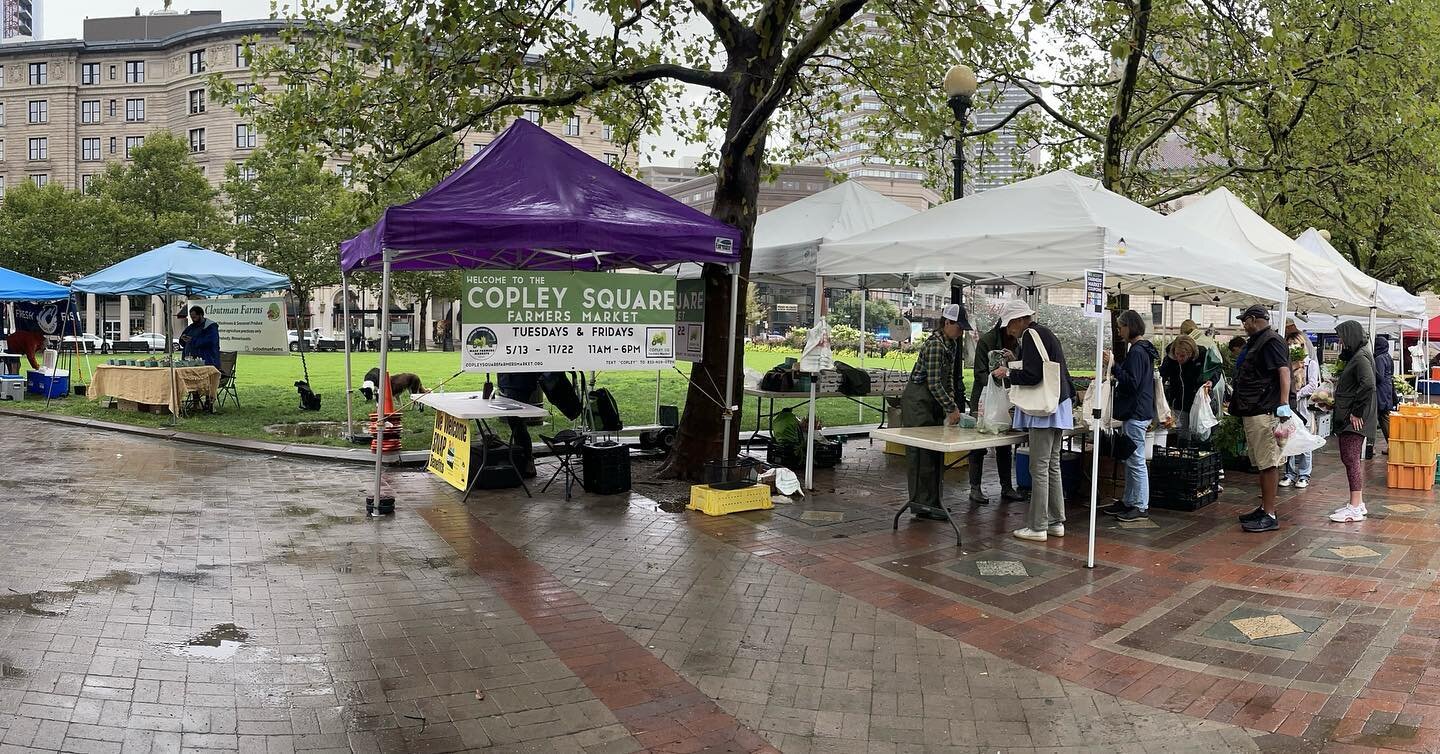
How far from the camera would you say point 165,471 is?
9672 mm

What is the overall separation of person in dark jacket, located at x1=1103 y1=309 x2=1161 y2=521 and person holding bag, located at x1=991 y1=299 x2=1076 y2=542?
1.03m

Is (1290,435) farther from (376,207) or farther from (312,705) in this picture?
(376,207)

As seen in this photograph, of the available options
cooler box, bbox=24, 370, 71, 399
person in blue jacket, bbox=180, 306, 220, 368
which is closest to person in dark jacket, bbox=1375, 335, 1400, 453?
person in blue jacket, bbox=180, 306, 220, 368

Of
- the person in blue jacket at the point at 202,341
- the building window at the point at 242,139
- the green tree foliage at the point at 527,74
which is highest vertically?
the building window at the point at 242,139

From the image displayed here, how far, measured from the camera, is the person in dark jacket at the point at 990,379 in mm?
7430

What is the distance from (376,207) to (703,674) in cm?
861

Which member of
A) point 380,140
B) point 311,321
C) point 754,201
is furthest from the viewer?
point 311,321

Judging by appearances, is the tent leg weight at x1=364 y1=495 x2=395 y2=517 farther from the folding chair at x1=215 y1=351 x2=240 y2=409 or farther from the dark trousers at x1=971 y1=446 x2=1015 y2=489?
the folding chair at x1=215 y1=351 x2=240 y2=409

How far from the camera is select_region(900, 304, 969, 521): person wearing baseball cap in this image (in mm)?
7609

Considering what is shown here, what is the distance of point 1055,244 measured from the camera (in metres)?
6.91

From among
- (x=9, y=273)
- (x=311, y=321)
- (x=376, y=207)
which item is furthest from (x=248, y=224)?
(x=376, y=207)

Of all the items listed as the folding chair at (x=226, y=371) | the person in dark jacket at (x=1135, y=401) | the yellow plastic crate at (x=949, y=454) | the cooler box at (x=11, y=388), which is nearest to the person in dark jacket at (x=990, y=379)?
the yellow plastic crate at (x=949, y=454)

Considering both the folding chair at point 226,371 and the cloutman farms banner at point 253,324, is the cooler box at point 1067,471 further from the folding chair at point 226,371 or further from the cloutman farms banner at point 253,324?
the folding chair at point 226,371

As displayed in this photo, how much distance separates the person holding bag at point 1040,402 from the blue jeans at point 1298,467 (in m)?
4.77
